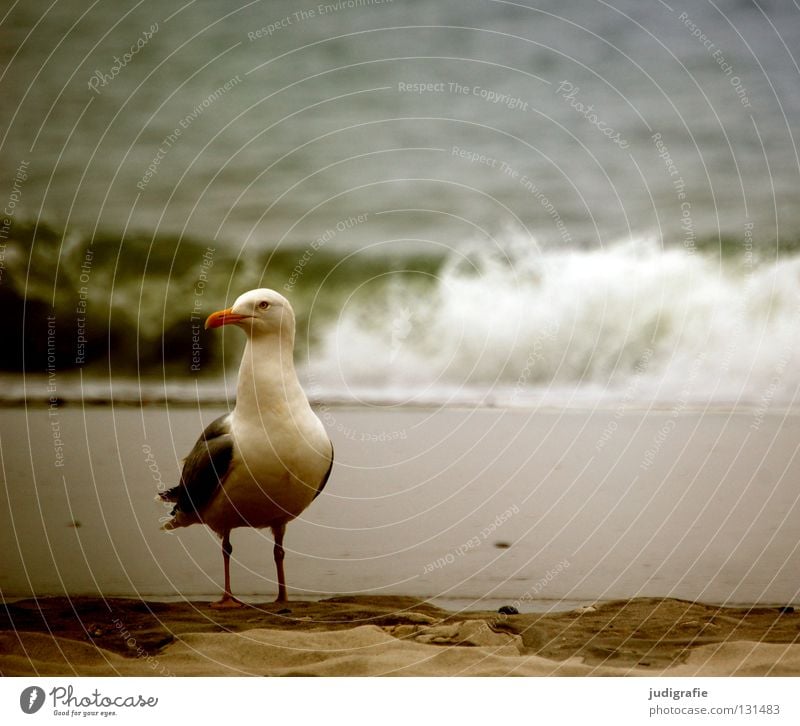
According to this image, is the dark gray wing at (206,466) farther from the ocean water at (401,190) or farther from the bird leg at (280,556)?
the ocean water at (401,190)

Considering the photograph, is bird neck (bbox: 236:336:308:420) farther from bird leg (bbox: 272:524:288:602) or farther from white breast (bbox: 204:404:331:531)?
bird leg (bbox: 272:524:288:602)

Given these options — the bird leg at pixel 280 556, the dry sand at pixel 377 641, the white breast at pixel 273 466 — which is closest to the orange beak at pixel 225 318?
the white breast at pixel 273 466

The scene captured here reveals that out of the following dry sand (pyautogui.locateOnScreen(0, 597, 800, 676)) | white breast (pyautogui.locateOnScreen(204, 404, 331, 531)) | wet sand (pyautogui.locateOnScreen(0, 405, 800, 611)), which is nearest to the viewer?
white breast (pyautogui.locateOnScreen(204, 404, 331, 531))

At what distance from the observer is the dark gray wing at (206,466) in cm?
258

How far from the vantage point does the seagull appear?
8.39ft

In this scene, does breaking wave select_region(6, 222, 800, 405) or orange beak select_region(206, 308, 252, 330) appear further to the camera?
breaking wave select_region(6, 222, 800, 405)

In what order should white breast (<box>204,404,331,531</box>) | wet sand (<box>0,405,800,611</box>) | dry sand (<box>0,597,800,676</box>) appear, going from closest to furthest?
white breast (<box>204,404,331,531</box>) < dry sand (<box>0,597,800,676</box>) < wet sand (<box>0,405,800,611</box>)

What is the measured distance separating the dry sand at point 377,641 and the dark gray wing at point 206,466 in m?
0.34

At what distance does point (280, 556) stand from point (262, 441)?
1.24ft

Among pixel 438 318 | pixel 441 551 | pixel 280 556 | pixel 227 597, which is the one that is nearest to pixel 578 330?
pixel 438 318

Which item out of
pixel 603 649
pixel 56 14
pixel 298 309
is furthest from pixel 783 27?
pixel 56 14

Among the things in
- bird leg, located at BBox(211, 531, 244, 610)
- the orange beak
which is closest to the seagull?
the orange beak

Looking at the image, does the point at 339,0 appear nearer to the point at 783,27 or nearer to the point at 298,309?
the point at 298,309

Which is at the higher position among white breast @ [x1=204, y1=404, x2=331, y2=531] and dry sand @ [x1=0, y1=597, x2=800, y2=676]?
white breast @ [x1=204, y1=404, x2=331, y2=531]
